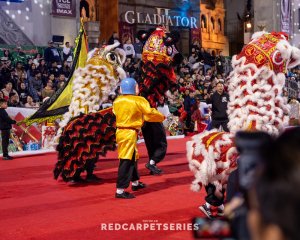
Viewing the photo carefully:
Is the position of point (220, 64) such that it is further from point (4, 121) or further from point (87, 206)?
point (87, 206)

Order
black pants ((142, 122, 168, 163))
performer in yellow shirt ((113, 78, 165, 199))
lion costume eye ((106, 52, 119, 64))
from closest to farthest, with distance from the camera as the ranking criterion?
performer in yellow shirt ((113, 78, 165, 199))
lion costume eye ((106, 52, 119, 64))
black pants ((142, 122, 168, 163))

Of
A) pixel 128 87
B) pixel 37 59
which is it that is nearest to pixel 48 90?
pixel 37 59

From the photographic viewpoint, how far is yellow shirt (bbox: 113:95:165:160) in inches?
218

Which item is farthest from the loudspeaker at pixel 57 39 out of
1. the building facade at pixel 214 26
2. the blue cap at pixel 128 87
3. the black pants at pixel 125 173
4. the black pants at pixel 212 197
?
the building facade at pixel 214 26

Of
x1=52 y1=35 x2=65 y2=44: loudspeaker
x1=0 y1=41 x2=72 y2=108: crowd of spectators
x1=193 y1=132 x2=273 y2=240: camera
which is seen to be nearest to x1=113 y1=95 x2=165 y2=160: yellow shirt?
x1=193 y1=132 x2=273 y2=240: camera

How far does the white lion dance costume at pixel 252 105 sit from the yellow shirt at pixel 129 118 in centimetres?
202

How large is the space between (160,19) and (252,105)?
70.0 feet

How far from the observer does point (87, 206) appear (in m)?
5.25

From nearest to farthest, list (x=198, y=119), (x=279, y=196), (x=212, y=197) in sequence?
(x=279, y=196), (x=212, y=197), (x=198, y=119)

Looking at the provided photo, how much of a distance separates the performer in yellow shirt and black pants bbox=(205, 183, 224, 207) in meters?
1.70

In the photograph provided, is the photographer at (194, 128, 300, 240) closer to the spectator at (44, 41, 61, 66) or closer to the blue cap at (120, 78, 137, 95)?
the blue cap at (120, 78, 137, 95)

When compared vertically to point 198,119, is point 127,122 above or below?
above

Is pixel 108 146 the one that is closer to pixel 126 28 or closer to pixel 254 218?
pixel 254 218

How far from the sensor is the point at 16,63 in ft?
42.5
